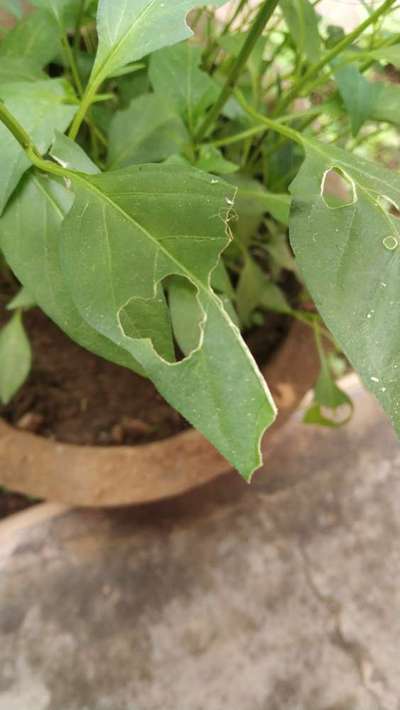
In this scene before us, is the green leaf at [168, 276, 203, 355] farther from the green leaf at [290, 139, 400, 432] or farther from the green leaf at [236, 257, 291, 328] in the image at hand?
the green leaf at [236, 257, 291, 328]

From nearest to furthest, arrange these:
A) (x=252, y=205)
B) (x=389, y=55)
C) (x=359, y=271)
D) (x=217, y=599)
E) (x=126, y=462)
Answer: (x=359, y=271) → (x=389, y=55) → (x=252, y=205) → (x=126, y=462) → (x=217, y=599)

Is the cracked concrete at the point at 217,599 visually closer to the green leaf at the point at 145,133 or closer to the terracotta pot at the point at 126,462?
the terracotta pot at the point at 126,462

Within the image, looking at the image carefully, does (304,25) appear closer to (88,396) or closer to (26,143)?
(26,143)

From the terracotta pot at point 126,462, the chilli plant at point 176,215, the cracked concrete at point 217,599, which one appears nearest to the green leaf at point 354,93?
the chilli plant at point 176,215

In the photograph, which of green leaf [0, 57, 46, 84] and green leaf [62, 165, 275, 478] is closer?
green leaf [62, 165, 275, 478]

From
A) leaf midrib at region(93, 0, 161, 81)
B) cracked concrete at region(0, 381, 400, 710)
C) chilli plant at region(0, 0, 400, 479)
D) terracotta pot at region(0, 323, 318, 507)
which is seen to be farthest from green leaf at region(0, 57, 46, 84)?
cracked concrete at region(0, 381, 400, 710)

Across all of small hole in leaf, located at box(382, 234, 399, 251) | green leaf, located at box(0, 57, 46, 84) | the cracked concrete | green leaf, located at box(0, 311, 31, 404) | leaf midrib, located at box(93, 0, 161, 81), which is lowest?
the cracked concrete

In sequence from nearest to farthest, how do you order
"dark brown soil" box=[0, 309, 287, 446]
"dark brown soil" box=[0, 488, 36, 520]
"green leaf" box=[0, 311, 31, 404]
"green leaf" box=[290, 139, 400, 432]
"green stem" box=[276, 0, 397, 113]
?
"green leaf" box=[290, 139, 400, 432]
"green stem" box=[276, 0, 397, 113]
"green leaf" box=[0, 311, 31, 404]
"dark brown soil" box=[0, 309, 287, 446]
"dark brown soil" box=[0, 488, 36, 520]

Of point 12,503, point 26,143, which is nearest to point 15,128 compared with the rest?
point 26,143
